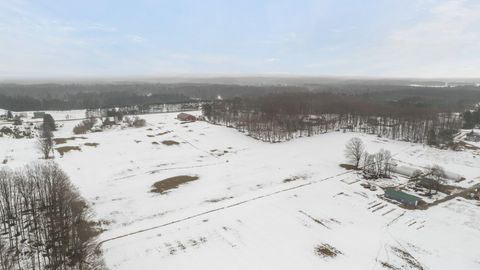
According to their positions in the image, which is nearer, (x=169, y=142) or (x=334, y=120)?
(x=169, y=142)

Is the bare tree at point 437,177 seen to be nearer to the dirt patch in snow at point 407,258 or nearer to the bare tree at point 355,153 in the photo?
the bare tree at point 355,153

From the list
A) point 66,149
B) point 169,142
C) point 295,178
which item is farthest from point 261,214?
point 66,149

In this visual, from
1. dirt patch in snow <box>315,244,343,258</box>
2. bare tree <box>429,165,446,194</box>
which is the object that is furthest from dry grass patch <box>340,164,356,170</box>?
dirt patch in snow <box>315,244,343,258</box>

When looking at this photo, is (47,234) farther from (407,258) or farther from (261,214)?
(407,258)

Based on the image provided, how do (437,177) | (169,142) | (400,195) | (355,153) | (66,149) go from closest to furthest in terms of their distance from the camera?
(400,195) → (437,177) → (355,153) → (66,149) → (169,142)

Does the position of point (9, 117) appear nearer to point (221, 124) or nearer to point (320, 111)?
point (221, 124)

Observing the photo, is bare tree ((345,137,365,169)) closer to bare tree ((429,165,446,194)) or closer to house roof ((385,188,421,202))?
bare tree ((429,165,446,194))

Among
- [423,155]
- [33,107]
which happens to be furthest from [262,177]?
[33,107]
